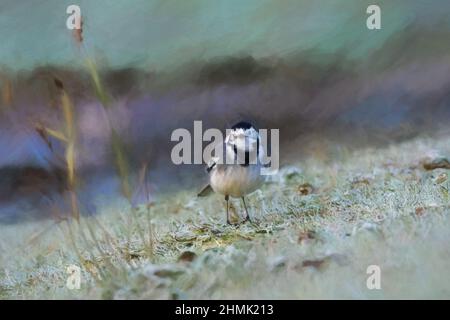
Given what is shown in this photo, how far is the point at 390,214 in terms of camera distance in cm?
394

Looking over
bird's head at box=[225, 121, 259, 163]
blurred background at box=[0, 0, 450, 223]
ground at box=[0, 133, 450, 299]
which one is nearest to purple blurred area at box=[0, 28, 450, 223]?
blurred background at box=[0, 0, 450, 223]

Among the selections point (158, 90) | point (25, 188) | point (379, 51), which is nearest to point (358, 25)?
point (379, 51)

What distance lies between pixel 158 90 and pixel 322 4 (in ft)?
4.74

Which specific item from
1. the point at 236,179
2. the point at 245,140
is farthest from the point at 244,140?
the point at 236,179

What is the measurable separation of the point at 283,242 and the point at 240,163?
0.62m

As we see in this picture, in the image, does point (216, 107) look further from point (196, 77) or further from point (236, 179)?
point (236, 179)

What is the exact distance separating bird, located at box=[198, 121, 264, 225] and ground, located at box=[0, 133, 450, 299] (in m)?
0.25

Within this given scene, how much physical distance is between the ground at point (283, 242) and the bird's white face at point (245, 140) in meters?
0.48

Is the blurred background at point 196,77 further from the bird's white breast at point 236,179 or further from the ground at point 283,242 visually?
the bird's white breast at point 236,179

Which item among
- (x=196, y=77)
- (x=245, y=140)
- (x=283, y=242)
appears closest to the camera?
(x=283, y=242)

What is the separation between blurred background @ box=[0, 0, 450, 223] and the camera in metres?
5.19

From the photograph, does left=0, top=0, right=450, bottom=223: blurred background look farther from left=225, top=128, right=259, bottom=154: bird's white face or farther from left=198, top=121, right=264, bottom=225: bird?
left=225, top=128, right=259, bottom=154: bird's white face

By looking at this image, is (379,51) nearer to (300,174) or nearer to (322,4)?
(322,4)

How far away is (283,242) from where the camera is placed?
379 cm
